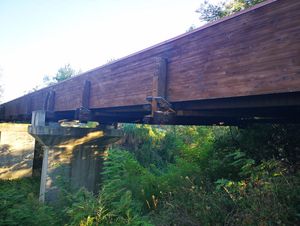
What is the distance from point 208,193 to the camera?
5723mm

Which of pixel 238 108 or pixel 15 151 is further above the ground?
pixel 238 108

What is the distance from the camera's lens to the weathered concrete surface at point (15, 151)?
1714cm

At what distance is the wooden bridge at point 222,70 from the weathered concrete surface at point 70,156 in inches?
145

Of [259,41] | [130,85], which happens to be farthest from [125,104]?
[259,41]

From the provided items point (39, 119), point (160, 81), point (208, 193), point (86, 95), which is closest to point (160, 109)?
point (160, 81)

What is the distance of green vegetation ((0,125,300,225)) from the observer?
407cm

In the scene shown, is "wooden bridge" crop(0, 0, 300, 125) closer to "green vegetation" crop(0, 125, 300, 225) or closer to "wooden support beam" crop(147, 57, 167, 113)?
"wooden support beam" crop(147, 57, 167, 113)

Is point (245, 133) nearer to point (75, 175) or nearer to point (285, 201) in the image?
point (285, 201)

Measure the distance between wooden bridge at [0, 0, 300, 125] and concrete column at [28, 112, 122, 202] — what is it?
12.0 ft

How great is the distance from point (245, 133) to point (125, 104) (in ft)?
12.9

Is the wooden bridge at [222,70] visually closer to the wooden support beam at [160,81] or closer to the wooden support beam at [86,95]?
the wooden support beam at [160,81]

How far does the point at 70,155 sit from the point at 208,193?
6543mm

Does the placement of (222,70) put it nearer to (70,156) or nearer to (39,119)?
(70,156)

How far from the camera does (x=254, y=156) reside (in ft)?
23.0
